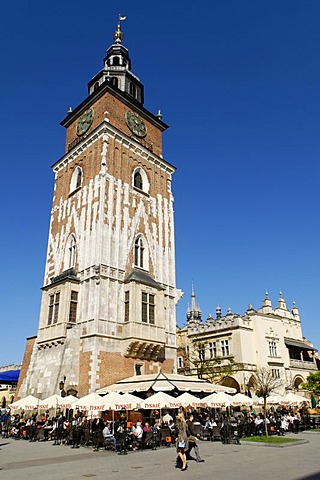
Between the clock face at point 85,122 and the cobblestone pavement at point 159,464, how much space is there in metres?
27.2

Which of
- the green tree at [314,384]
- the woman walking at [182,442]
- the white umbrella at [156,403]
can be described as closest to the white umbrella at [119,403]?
the white umbrella at [156,403]

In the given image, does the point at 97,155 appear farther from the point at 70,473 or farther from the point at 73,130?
the point at 70,473

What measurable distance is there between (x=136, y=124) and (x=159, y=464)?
30.1m

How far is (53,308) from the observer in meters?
29.5

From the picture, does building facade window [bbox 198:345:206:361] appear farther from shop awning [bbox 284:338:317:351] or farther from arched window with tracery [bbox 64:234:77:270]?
arched window with tracery [bbox 64:234:77:270]

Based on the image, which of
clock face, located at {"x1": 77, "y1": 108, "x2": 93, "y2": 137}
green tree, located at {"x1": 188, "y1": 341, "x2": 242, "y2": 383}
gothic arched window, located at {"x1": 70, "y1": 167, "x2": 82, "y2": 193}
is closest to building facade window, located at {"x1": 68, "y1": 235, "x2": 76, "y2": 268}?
gothic arched window, located at {"x1": 70, "y1": 167, "x2": 82, "y2": 193}

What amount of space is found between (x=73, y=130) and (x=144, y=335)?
22087 mm

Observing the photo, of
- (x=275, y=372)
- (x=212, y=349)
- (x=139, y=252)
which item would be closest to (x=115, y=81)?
(x=139, y=252)

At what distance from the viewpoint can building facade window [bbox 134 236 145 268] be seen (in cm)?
3180

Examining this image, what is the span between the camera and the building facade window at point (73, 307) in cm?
2829

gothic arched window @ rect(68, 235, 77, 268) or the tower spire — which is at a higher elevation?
the tower spire

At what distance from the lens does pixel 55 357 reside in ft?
90.3

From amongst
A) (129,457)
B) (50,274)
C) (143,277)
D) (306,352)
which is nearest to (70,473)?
(129,457)

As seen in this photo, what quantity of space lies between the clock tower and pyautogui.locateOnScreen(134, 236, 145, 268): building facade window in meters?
0.09
